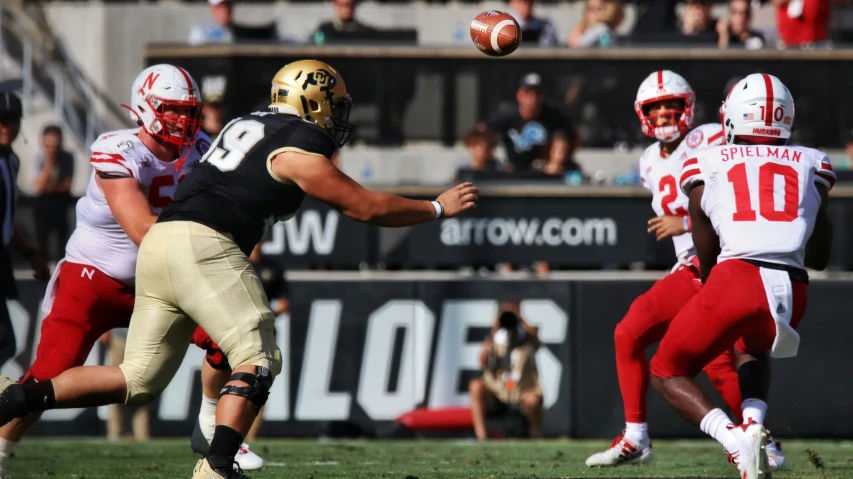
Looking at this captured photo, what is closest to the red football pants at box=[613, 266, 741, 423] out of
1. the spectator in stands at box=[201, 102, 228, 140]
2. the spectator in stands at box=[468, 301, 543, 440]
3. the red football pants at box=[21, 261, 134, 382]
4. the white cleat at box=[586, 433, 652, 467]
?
the white cleat at box=[586, 433, 652, 467]

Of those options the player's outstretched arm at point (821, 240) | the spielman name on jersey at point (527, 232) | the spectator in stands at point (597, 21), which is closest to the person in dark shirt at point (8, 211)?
the spielman name on jersey at point (527, 232)

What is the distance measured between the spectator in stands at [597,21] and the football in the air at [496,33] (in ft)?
17.2

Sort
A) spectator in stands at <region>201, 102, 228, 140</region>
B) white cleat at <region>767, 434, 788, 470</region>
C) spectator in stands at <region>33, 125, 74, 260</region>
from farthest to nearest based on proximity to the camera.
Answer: spectator in stands at <region>201, 102, 228, 140</region> < spectator in stands at <region>33, 125, 74, 260</region> < white cleat at <region>767, 434, 788, 470</region>

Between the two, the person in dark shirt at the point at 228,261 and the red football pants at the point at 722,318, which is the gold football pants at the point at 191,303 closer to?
the person in dark shirt at the point at 228,261

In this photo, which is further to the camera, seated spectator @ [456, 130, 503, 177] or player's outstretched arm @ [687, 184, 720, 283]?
seated spectator @ [456, 130, 503, 177]

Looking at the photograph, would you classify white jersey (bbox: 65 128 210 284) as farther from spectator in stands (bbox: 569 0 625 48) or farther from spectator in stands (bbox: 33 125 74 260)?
spectator in stands (bbox: 569 0 625 48)

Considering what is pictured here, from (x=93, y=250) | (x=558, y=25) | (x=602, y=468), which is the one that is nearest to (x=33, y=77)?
(x=558, y=25)

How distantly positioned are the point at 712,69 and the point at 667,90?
16.2 feet

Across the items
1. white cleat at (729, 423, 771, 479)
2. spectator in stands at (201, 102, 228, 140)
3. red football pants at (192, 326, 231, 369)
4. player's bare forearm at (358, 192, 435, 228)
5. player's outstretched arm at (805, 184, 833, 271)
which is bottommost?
white cleat at (729, 423, 771, 479)

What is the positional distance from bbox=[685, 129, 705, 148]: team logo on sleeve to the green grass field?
1.78 metres

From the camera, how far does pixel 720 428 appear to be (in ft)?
17.5

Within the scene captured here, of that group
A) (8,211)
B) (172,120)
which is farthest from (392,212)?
(8,211)

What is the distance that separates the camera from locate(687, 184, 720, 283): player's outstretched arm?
5.61 meters

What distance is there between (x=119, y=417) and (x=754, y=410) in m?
6.35
